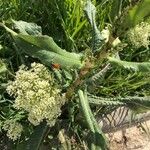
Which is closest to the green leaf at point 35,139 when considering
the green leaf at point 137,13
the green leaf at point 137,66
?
the green leaf at point 137,66

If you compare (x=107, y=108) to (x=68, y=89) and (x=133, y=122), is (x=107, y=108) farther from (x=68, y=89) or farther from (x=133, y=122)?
(x=68, y=89)

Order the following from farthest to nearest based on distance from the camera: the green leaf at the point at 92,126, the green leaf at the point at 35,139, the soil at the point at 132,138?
the soil at the point at 132,138 < the green leaf at the point at 35,139 < the green leaf at the point at 92,126

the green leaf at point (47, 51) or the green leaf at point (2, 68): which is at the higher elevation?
the green leaf at point (2, 68)

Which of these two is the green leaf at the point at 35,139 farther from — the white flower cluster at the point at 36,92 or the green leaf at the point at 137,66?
the green leaf at the point at 137,66

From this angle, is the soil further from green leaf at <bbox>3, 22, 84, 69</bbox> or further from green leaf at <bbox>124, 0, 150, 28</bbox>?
green leaf at <bbox>124, 0, 150, 28</bbox>

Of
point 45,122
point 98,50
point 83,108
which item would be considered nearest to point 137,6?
point 98,50

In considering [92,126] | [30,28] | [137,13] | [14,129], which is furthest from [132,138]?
[137,13]

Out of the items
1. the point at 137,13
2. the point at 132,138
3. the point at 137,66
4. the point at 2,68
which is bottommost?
the point at 132,138

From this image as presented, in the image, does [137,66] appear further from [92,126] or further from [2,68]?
[2,68]
